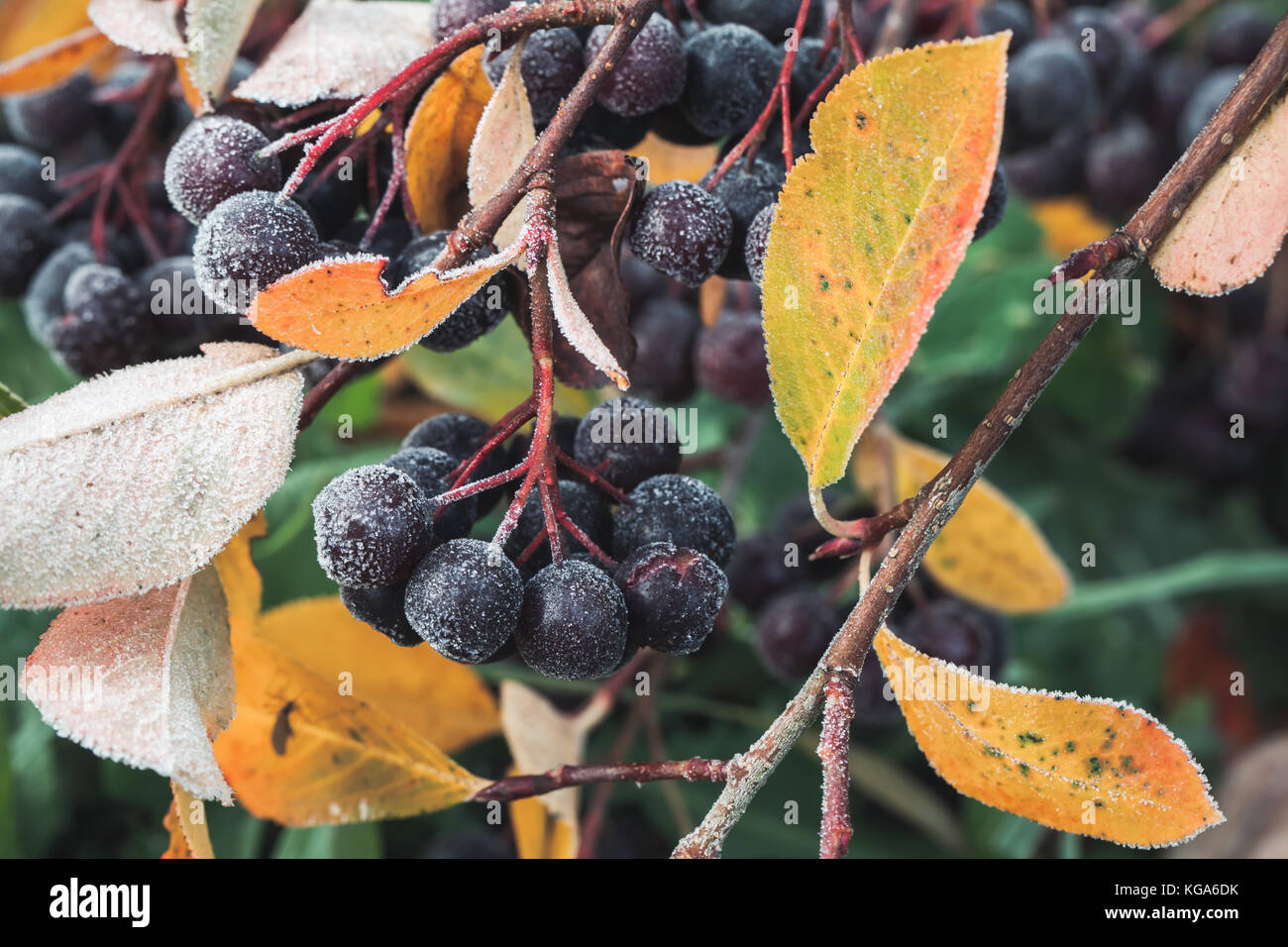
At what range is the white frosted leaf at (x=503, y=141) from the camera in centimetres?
49

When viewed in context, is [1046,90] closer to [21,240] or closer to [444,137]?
[444,137]

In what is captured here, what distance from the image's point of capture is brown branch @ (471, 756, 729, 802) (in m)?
0.49

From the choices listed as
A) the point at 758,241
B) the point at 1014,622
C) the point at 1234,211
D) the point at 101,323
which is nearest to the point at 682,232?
the point at 758,241

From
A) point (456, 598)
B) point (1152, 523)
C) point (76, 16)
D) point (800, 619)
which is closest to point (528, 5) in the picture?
point (456, 598)

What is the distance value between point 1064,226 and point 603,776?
3.38 feet

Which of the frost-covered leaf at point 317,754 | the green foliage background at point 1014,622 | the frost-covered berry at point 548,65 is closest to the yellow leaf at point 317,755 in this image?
the frost-covered leaf at point 317,754

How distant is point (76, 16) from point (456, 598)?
2.82ft

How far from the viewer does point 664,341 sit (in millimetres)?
896

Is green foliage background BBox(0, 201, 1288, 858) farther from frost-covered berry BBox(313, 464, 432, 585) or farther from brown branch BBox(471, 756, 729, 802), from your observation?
frost-covered berry BBox(313, 464, 432, 585)

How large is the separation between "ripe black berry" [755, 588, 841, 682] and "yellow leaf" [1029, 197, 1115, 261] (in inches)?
25.5

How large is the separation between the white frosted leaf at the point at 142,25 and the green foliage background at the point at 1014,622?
1.25ft

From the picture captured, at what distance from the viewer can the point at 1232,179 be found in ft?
1.66

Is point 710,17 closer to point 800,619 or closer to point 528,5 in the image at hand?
point 528,5

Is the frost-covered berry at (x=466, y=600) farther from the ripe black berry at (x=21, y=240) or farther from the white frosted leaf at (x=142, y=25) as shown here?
the ripe black berry at (x=21, y=240)
